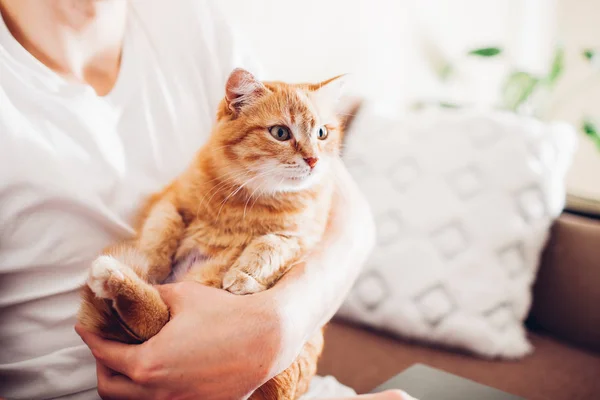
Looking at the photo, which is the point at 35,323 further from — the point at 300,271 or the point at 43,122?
the point at 300,271

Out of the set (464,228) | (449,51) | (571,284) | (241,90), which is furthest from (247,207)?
(449,51)

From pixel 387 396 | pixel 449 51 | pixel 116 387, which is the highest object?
pixel 116 387

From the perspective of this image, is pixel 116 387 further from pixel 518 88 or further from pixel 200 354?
pixel 518 88

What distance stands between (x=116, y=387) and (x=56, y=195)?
11.6 inches

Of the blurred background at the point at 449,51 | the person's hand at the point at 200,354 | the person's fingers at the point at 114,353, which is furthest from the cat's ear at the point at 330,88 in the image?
the blurred background at the point at 449,51

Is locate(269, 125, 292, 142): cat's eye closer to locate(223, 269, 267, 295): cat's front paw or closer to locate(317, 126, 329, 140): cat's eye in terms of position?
locate(317, 126, 329, 140): cat's eye

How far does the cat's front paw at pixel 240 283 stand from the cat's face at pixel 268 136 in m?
0.16

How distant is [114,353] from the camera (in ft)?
2.25

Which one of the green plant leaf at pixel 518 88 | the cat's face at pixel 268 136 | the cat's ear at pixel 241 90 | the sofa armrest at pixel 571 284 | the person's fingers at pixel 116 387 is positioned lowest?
the sofa armrest at pixel 571 284

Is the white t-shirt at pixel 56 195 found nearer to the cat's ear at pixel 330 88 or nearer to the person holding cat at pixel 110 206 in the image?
the person holding cat at pixel 110 206

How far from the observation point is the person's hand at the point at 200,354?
663 millimetres

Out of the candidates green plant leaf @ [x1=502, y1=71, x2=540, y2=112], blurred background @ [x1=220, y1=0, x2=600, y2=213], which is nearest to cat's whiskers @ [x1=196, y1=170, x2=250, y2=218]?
blurred background @ [x1=220, y1=0, x2=600, y2=213]

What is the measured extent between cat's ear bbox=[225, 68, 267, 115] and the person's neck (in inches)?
10.3

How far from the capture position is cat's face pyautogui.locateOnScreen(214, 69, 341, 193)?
0.84 metres
